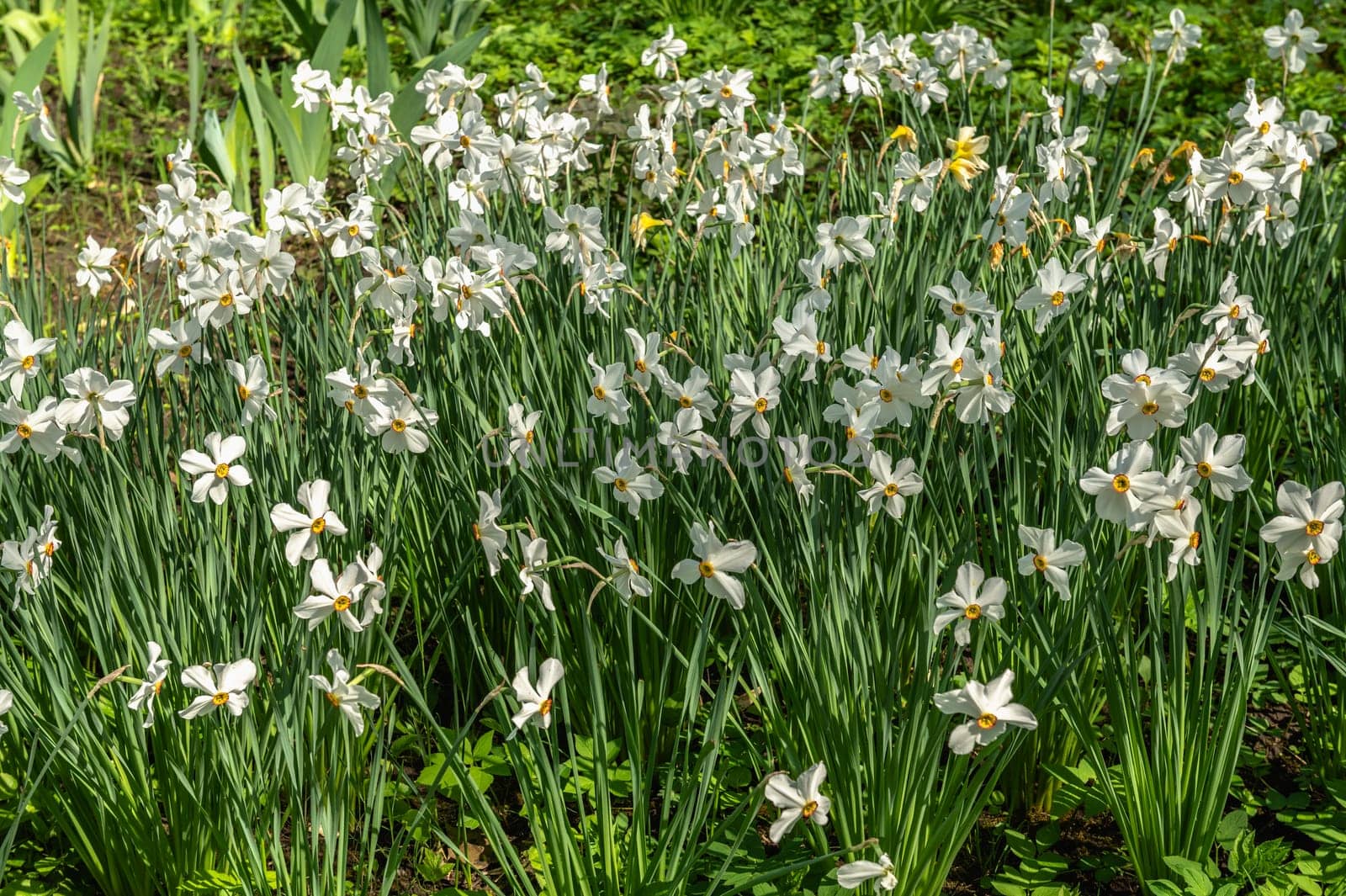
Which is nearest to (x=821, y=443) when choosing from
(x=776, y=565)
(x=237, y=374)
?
(x=776, y=565)

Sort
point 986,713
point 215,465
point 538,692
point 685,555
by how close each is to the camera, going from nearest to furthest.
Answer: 1. point 986,713
2. point 538,692
3. point 215,465
4. point 685,555

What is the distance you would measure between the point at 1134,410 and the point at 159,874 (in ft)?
5.81

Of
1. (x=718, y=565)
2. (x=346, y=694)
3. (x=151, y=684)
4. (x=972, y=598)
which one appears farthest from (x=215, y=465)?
(x=972, y=598)

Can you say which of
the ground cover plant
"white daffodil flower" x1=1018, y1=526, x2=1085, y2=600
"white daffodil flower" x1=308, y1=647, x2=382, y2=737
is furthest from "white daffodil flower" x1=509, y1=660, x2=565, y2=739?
"white daffodil flower" x1=1018, y1=526, x2=1085, y2=600

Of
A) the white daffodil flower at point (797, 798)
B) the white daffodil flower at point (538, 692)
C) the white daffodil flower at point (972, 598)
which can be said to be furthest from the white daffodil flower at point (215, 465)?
the white daffodil flower at point (972, 598)

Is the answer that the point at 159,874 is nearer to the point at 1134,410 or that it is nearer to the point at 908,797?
the point at 908,797

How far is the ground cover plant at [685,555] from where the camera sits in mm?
1790

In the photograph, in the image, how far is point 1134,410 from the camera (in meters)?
1.68

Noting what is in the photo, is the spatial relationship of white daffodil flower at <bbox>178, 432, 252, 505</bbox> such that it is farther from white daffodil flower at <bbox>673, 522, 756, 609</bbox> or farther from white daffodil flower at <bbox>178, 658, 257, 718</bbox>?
white daffodil flower at <bbox>673, 522, 756, 609</bbox>

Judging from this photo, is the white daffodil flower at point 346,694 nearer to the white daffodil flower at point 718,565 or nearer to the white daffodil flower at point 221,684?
the white daffodil flower at point 221,684

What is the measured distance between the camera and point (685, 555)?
235cm

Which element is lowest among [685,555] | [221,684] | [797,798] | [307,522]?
[685,555]

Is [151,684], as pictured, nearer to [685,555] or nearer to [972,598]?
[685,555]

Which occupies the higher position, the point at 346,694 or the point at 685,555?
the point at 346,694
